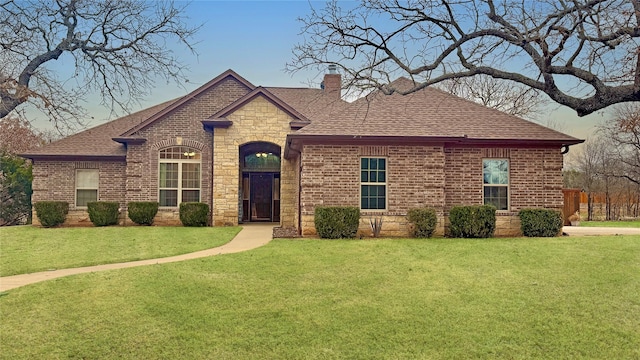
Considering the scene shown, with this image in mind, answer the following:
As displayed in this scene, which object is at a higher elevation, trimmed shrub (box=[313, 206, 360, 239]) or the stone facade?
the stone facade

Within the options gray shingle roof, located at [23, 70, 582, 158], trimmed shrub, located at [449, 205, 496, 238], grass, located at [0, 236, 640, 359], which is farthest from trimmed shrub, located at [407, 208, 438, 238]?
grass, located at [0, 236, 640, 359]

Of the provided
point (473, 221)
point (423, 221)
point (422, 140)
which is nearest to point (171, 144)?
point (422, 140)

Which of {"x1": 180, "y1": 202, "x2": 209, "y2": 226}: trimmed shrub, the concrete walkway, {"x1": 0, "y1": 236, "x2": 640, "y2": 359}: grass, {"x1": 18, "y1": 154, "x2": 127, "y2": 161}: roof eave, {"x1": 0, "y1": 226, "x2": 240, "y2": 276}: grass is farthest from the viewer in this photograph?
{"x1": 18, "y1": 154, "x2": 127, "y2": 161}: roof eave

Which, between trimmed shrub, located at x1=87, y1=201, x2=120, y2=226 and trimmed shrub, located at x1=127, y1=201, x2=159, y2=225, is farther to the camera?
trimmed shrub, located at x1=87, y1=201, x2=120, y2=226

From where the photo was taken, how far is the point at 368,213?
15.2m

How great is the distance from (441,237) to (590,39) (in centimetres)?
966

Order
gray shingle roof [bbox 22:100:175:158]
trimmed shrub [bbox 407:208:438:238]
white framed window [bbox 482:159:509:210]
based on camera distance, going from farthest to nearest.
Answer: gray shingle roof [bbox 22:100:175:158], white framed window [bbox 482:159:509:210], trimmed shrub [bbox 407:208:438:238]

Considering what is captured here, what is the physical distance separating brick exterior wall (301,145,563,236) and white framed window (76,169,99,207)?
1127 centimetres

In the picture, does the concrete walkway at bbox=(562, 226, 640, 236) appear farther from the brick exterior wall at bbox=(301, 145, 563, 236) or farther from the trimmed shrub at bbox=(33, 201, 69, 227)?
the trimmed shrub at bbox=(33, 201, 69, 227)

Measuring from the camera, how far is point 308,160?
15.1 metres

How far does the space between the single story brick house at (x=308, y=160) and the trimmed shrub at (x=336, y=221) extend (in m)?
0.64

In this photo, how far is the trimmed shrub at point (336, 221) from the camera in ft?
47.1

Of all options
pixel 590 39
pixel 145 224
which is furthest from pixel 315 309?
pixel 145 224

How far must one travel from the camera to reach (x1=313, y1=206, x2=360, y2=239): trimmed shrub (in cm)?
1437
